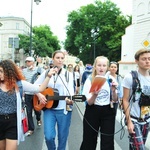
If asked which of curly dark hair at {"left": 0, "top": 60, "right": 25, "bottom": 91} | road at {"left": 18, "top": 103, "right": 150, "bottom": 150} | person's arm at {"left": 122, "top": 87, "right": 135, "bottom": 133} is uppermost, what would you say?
curly dark hair at {"left": 0, "top": 60, "right": 25, "bottom": 91}

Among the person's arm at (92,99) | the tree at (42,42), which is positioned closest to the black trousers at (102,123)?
the person's arm at (92,99)

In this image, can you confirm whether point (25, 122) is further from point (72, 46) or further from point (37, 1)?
point (72, 46)

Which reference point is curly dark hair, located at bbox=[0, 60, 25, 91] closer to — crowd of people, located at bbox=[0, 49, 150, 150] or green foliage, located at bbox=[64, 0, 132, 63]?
crowd of people, located at bbox=[0, 49, 150, 150]

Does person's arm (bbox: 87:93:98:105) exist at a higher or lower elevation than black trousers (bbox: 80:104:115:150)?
higher

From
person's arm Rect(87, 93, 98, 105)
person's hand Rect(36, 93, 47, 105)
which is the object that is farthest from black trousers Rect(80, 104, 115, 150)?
person's hand Rect(36, 93, 47, 105)

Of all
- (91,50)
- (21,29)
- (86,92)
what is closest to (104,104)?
(86,92)

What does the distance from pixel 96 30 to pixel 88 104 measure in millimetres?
49310

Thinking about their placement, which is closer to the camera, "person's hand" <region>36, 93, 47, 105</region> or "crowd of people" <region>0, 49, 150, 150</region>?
"crowd of people" <region>0, 49, 150, 150</region>

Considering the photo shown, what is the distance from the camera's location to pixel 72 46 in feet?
176

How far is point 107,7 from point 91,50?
8.24 metres

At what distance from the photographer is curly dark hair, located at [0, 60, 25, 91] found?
3732 millimetres

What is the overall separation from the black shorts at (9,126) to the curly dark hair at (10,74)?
0.35m

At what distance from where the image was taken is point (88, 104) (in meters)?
4.25

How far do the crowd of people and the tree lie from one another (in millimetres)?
79915
